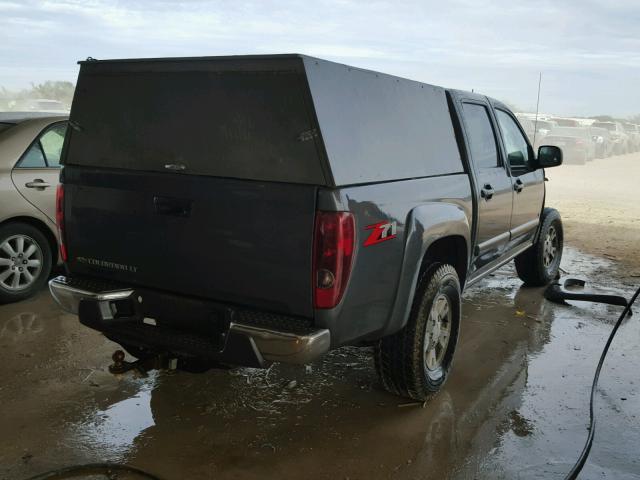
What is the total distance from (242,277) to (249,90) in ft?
2.89

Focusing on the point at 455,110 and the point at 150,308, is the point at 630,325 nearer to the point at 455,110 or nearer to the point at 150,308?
the point at 455,110

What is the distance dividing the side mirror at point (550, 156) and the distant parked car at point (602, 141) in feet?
60.3

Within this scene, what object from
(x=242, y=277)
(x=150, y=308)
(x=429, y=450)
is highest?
(x=242, y=277)

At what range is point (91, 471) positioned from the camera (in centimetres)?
284

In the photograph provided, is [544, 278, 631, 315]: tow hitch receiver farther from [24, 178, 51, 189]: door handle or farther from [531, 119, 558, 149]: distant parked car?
[531, 119, 558, 149]: distant parked car

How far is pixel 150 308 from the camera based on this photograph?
10.0ft

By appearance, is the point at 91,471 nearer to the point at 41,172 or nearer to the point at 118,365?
the point at 118,365

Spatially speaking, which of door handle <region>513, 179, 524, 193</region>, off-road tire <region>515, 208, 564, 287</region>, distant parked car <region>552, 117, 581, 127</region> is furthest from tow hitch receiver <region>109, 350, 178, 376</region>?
distant parked car <region>552, 117, 581, 127</region>

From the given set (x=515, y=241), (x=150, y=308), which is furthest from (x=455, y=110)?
(x=150, y=308)

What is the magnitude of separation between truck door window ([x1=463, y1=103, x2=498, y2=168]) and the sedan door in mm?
3507

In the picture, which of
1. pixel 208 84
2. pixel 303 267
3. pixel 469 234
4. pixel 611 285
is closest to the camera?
pixel 303 267

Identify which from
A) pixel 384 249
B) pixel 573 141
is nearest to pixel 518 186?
pixel 384 249

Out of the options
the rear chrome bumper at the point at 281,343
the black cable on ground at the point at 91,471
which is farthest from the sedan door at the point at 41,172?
the rear chrome bumper at the point at 281,343

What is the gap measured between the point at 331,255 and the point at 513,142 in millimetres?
3317
